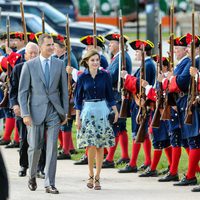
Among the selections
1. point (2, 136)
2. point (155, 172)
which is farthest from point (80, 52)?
point (155, 172)

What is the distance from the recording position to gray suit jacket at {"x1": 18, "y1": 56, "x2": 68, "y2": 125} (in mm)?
13305

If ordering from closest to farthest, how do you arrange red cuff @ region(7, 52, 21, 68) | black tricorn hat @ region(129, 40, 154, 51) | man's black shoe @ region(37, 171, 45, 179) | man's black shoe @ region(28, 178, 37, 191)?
man's black shoe @ region(28, 178, 37, 191) → man's black shoe @ region(37, 171, 45, 179) → black tricorn hat @ region(129, 40, 154, 51) → red cuff @ region(7, 52, 21, 68)

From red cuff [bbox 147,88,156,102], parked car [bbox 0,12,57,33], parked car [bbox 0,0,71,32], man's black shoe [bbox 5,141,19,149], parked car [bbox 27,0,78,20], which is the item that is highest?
parked car [bbox 27,0,78,20]

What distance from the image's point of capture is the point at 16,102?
46.2 ft

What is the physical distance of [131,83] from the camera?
1505 cm

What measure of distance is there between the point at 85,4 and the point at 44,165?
33523 mm

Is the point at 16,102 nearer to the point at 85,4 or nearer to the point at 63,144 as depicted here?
the point at 63,144

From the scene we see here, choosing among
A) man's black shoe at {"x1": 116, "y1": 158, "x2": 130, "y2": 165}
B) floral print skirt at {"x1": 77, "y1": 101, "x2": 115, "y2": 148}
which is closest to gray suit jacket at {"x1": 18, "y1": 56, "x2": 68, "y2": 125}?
floral print skirt at {"x1": 77, "y1": 101, "x2": 115, "y2": 148}

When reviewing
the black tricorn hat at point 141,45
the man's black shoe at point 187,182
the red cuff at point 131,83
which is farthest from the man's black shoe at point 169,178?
the black tricorn hat at point 141,45

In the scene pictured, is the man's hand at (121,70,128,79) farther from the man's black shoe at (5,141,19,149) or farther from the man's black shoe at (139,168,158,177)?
the man's black shoe at (5,141,19,149)

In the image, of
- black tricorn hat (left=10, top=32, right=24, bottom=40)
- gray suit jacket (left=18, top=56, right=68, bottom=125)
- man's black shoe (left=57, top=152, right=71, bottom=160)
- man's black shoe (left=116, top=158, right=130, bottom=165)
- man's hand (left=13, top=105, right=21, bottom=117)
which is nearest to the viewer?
gray suit jacket (left=18, top=56, right=68, bottom=125)

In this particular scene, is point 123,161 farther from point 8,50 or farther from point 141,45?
point 8,50

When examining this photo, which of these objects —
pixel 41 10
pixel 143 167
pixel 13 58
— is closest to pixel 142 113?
pixel 143 167

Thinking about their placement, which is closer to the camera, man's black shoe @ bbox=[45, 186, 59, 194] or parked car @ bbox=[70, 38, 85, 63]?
man's black shoe @ bbox=[45, 186, 59, 194]
